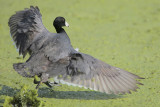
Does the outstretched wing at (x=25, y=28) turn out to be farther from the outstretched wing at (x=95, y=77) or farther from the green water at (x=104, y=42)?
the outstretched wing at (x=95, y=77)

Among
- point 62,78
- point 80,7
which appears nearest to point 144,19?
point 80,7

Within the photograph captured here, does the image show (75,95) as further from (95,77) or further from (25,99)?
(25,99)

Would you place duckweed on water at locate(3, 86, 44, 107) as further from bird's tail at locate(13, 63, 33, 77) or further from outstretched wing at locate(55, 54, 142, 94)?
outstretched wing at locate(55, 54, 142, 94)

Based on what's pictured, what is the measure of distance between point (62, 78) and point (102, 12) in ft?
15.0

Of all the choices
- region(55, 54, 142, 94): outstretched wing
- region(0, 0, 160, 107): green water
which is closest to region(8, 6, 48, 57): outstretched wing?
region(0, 0, 160, 107): green water

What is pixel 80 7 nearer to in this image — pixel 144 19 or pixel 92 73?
pixel 144 19

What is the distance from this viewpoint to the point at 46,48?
4250 millimetres

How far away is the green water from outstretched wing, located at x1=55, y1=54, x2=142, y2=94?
29 cm

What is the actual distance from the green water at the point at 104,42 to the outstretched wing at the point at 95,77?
0.96 feet

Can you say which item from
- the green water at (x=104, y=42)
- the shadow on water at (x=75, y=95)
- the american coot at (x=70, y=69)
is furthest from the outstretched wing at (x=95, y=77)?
the shadow on water at (x=75, y=95)

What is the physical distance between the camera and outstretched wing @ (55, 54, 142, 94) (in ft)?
12.6

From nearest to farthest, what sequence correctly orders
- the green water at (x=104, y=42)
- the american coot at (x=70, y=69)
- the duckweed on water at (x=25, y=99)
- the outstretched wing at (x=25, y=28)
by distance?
the duckweed on water at (x=25, y=99), the american coot at (x=70, y=69), the green water at (x=104, y=42), the outstretched wing at (x=25, y=28)

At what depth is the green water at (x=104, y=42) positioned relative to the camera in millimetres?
4254

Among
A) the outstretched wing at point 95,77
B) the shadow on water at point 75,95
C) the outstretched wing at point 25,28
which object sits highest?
the outstretched wing at point 25,28
